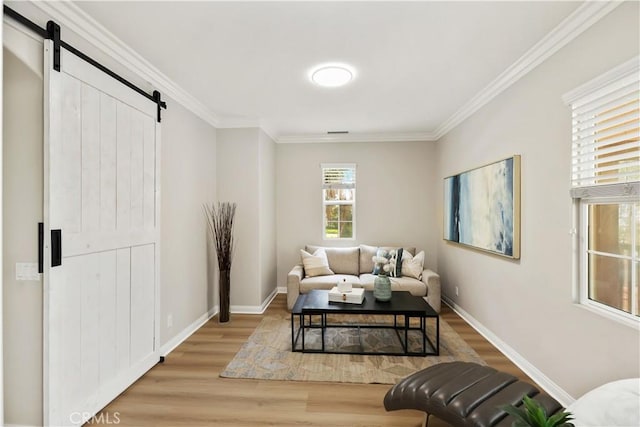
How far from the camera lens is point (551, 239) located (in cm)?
252

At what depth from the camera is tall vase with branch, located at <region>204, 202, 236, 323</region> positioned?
4074mm

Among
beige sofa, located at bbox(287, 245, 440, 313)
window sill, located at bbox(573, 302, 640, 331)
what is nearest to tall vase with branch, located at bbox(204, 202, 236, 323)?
beige sofa, located at bbox(287, 245, 440, 313)

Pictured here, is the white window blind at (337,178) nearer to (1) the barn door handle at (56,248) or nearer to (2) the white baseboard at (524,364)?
(2) the white baseboard at (524,364)

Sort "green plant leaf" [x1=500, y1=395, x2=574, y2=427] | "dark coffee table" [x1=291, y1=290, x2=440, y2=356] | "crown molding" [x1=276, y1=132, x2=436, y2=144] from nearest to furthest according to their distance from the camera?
"green plant leaf" [x1=500, y1=395, x2=574, y2=427] → "dark coffee table" [x1=291, y1=290, x2=440, y2=356] → "crown molding" [x1=276, y1=132, x2=436, y2=144]

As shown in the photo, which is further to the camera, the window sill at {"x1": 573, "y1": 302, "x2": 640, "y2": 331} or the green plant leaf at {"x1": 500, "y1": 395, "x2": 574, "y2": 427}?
the window sill at {"x1": 573, "y1": 302, "x2": 640, "y2": 331}

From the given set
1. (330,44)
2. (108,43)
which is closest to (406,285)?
(330,44)

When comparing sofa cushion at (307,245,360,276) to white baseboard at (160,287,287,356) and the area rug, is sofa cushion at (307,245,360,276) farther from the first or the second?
the area rug

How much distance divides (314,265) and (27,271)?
3.28 metres

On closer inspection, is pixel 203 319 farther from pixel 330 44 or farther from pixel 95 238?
pixel 330 44

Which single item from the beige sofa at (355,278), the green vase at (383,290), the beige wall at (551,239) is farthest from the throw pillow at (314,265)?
the beige wall at (551,239)

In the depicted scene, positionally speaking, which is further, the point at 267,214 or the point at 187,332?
the point at 267,214

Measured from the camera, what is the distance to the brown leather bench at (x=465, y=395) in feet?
6.08

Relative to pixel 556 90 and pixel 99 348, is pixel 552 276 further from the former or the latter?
pixel 99 348

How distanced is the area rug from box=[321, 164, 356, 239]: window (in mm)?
2062
